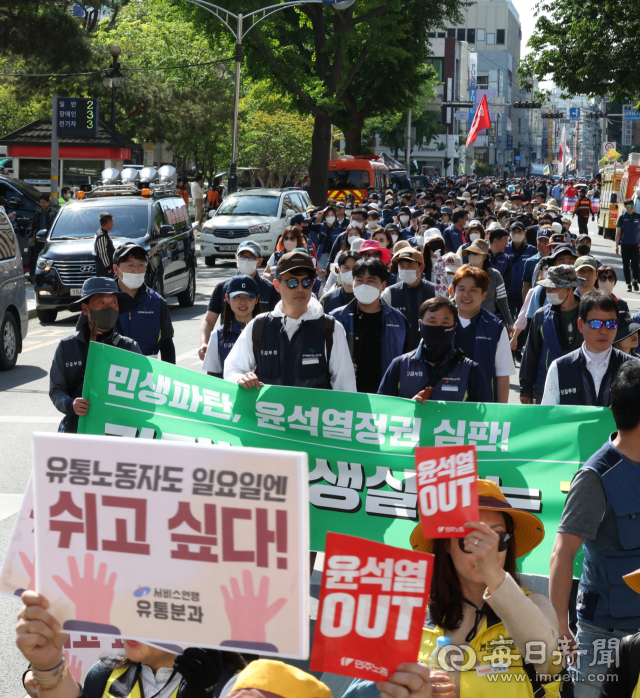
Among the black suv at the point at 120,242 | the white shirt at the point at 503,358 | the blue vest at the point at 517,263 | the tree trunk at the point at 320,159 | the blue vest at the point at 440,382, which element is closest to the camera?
the blue vest at the point at 440,382

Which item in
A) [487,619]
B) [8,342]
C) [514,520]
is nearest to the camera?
[487,619]

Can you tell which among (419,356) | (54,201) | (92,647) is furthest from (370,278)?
(54,201)

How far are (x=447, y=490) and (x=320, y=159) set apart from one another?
126 feet

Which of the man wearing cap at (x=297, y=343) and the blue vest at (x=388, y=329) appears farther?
the blue vest at (x=388, y=329)

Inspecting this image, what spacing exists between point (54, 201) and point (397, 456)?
2173 centimetres

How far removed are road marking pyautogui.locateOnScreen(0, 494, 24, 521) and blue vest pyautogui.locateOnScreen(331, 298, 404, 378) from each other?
2.70 meters

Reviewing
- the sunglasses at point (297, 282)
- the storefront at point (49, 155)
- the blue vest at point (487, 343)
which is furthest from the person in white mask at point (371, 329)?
the storefront at point (49, 155)

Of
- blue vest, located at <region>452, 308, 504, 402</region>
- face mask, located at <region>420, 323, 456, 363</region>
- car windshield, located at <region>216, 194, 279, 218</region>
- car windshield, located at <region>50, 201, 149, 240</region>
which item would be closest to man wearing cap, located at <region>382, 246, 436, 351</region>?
blue vest, located at <region>452, 308, 504, 402</region>

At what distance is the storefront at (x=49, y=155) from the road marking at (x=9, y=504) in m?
30.6

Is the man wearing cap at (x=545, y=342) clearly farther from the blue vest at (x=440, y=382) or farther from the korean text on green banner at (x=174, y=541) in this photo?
the korean text on green banner at (x=174, y=541)

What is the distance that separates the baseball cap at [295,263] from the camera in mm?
5812

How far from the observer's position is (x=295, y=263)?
19.1 ft

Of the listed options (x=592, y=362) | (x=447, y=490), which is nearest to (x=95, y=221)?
(x=592, y=362)

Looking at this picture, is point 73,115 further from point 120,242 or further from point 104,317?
point 104,317
